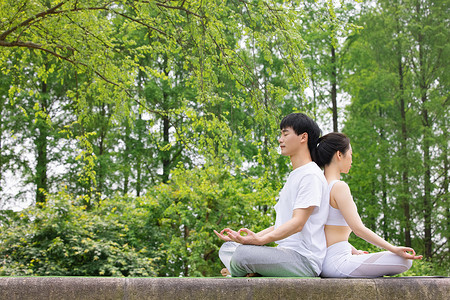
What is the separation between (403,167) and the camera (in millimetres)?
16859

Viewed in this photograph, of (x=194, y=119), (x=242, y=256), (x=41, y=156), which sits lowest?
(x=242, y=256)

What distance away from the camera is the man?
3.05m

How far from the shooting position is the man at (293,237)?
3.05 m

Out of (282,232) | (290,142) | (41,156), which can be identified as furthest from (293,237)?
(41,156)

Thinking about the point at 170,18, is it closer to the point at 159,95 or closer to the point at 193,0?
the point at 193,0

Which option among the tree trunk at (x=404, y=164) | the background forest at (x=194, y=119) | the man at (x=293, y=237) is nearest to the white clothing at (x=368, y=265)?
the man at (x=293, y=237)

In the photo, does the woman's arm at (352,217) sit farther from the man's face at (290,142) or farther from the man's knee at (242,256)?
the man's knee at (242,256)

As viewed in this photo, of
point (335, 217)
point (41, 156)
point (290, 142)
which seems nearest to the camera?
point (335, 217)

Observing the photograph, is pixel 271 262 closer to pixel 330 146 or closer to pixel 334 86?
pixel 330 146

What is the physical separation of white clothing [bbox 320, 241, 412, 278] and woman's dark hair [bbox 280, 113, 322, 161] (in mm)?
734

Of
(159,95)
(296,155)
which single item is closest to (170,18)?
(296,155)

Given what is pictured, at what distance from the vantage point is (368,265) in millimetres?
3057

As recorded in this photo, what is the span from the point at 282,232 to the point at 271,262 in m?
0.19

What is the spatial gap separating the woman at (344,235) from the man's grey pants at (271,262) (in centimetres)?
21
